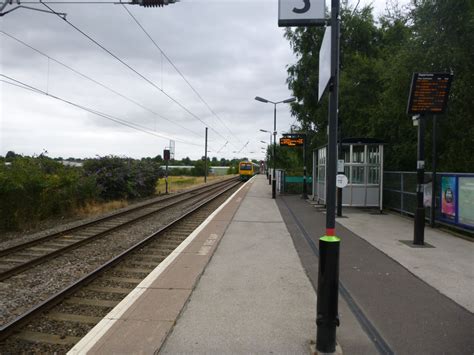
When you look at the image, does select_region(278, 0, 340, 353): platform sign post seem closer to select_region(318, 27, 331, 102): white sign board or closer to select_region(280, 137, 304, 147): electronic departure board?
select_region(318, 27, 331, 102): white sign board

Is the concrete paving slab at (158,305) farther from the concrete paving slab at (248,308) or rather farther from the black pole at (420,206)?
the black pole at (420,206)

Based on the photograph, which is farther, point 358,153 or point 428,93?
point 358,153

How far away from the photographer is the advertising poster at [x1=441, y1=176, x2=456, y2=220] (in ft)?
32.5

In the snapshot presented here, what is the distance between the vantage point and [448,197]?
10.2m

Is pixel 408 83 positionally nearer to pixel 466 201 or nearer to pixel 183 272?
pixel 466 201

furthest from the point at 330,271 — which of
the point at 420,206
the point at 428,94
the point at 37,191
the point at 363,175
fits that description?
the point at 37,191

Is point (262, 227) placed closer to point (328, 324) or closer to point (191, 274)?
point (191, 274)

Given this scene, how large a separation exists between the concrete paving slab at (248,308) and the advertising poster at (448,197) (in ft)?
16.2

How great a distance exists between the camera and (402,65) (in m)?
13.6

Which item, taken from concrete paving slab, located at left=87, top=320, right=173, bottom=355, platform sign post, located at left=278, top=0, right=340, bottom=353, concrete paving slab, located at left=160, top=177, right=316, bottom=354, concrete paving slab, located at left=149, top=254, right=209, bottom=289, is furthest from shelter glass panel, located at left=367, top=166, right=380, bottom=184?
concrete paving slab, located at left=87, top=320, right=173, bottom=355

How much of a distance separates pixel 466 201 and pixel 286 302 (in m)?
6.89

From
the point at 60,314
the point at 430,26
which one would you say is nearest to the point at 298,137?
the point at 430,26

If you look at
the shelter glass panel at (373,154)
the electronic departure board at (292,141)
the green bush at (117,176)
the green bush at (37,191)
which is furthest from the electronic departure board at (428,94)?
the green bush at (117,176)

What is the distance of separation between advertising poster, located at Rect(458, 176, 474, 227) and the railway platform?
1.10 meters
